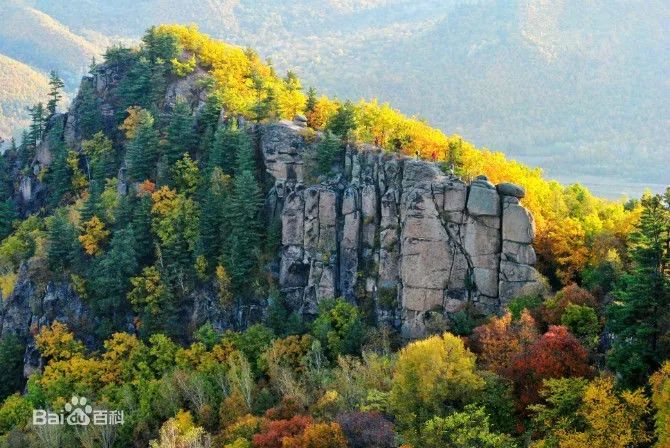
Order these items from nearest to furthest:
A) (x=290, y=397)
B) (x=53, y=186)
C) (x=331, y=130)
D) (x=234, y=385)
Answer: (x=290, y=397) → (x=234, y=385) → (x=331, y=130) → (x=53, y=186)

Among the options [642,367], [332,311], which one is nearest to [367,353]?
[332,311]

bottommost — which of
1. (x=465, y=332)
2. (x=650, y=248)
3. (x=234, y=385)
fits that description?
(x=234, y=385)

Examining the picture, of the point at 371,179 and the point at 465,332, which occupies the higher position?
the point at 371,179

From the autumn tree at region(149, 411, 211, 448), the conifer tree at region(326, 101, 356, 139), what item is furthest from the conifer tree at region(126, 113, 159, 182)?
the autumn tree at region(149, 411, 211, 448)

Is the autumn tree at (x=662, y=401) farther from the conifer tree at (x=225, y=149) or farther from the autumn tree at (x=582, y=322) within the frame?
the conifer tree at (x=225, y=149)

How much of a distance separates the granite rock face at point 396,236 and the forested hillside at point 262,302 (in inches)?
17.0

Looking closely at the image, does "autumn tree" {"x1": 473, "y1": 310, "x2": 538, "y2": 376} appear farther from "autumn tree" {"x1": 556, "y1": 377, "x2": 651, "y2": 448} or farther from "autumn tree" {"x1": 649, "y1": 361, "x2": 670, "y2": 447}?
"autumn tree" {"x1": 649, "y1": 361, "x2": 670, "y2": 447}

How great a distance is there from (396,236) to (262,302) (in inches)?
608

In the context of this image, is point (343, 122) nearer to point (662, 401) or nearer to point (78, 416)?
point (78, 416)

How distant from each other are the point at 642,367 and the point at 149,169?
61.9 meters

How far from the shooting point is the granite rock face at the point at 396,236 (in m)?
68.1

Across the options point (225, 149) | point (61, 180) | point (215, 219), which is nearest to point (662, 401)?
point (215, 219)

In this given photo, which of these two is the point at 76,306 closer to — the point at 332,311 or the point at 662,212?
the point at 332,311

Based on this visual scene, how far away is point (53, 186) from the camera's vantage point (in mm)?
104000
